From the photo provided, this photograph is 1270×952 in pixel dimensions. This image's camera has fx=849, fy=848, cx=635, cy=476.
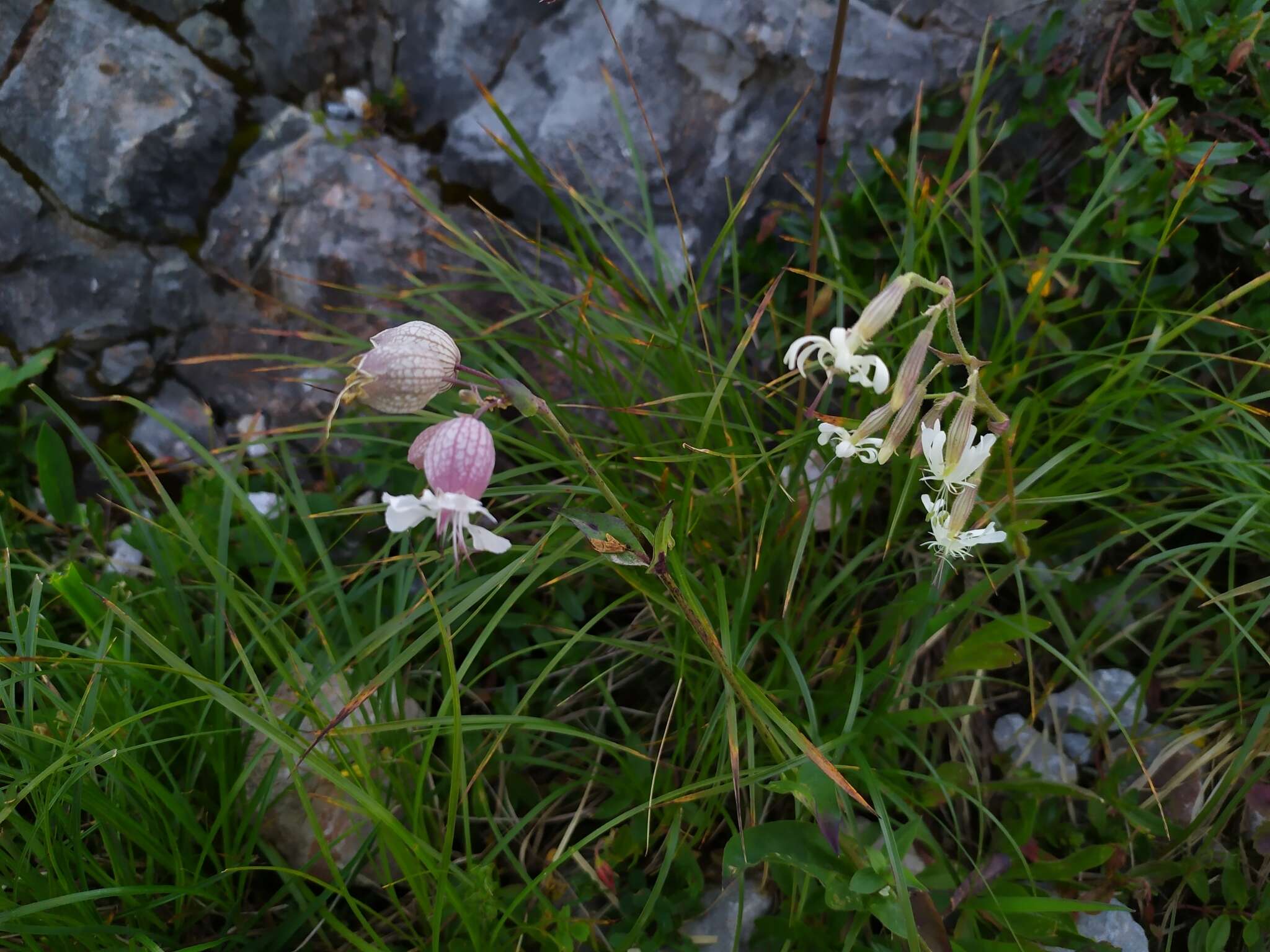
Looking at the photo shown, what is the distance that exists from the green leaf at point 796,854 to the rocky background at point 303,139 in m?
1.39

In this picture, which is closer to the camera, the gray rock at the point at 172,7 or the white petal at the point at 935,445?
the white petal at the point at 935,445

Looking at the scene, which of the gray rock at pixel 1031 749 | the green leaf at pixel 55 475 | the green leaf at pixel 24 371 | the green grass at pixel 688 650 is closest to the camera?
the green grass at pixel 688 650

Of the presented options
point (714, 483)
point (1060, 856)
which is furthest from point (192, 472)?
point (1060, 856)

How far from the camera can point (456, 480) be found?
101 centimetres

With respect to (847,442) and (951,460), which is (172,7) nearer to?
(847,442)

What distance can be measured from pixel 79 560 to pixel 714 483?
4.77 ft

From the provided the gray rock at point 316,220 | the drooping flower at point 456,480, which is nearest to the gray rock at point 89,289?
the gray rock at point 316,220

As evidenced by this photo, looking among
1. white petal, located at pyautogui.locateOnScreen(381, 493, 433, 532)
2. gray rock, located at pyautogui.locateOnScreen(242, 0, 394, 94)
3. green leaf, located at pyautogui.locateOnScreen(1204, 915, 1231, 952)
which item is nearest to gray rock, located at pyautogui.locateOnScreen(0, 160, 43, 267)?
gray rock, located at pyautogui.locateOnScreen(242, 0, 394, 94)

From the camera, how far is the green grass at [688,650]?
1303 millimetres

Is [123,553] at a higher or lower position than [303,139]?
lower

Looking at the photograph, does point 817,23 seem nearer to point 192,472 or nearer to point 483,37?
point 483,37

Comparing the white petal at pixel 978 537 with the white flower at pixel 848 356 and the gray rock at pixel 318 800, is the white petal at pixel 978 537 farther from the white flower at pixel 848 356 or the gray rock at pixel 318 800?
the gray rock at pixel 318 800

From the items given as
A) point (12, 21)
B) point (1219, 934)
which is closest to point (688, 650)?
point (1219, 934)

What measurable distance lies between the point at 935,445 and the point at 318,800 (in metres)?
1.29
